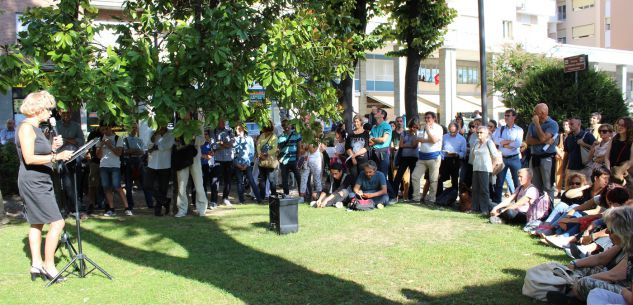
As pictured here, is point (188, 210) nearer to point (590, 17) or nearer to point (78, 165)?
point (78, 165)

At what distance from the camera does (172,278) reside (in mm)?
6109

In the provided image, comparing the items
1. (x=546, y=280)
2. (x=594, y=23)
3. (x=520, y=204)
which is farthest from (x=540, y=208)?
(x=594, y=23)

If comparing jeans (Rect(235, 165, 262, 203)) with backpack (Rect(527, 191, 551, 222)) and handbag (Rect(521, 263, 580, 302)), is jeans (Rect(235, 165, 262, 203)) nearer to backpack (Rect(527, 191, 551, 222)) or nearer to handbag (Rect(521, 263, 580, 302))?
backpack (Rect(527, 191, 551, 222))

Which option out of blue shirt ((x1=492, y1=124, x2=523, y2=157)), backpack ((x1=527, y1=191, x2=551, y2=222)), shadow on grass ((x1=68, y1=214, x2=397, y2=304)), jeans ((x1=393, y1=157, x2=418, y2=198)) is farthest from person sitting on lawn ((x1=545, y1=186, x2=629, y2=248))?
jeans ((x1=393, y1=157, x2=418, y2=198))

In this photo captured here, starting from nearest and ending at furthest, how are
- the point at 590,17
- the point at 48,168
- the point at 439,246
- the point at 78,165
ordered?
1. the point at 48,168
2. the point at 439,246
3. the point at 78,165
4. the point at 590,17

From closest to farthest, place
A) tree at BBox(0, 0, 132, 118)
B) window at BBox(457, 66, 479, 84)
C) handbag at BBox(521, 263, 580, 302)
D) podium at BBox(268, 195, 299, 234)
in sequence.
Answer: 1. handbag at BBox(521, 263, 580, 302)
2. tree at BBox(0, 0, 132, 118)
3. podium at BBox(268, 195, 299, 234)
4. window at BBox(457, 66, 479, 84)

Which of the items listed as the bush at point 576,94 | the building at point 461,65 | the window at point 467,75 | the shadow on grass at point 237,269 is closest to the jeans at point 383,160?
the shadow on grass at point 237,269

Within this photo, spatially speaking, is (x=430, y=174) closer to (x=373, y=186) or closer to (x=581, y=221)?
(x=373, y=186)

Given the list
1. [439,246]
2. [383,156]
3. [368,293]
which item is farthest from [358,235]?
[383,156]

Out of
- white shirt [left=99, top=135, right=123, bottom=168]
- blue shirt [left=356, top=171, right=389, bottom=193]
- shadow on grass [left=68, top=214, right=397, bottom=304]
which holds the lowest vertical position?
shadow on grass [left=68, top=214, right=397, bottom=304]

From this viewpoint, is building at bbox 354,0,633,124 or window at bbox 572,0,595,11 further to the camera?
window at bbox 572,0,595,11

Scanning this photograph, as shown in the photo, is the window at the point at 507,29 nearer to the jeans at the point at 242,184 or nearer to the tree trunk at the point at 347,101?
the tree trunk at the point at 347,101

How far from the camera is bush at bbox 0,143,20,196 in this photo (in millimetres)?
13250

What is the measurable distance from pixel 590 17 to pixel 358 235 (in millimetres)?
60029
